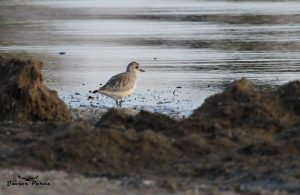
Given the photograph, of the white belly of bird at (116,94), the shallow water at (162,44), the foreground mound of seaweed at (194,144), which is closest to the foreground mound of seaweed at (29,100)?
the foreground mound of seaweed at (194,144)

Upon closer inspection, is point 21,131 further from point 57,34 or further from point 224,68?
point 57,34

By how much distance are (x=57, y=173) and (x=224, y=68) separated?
13607 millimetres

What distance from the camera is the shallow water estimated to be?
70.3 ft

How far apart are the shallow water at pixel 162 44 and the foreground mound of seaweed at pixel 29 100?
2.80 meters

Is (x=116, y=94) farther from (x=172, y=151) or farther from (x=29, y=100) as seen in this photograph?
(x=172, y=151)

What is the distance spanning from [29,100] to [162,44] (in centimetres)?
1604

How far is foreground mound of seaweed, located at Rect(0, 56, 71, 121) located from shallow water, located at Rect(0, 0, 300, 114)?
280 centimetres

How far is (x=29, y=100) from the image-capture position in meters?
15.3

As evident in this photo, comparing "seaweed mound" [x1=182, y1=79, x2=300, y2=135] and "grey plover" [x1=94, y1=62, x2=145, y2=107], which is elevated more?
"grey plover" [x1=94, y1=62, x2=145, y2=107]

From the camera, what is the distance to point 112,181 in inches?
430
